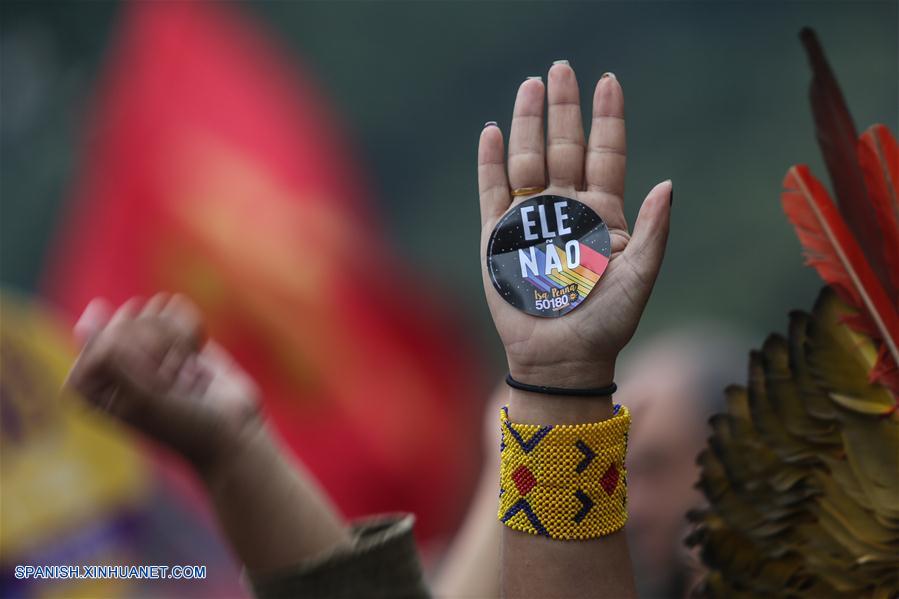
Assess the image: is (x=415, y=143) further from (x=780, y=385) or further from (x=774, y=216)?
(x=780, y=385)

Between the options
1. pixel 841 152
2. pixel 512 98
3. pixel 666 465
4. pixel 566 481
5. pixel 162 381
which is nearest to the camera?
pixel 162 381

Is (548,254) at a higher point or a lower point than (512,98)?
lower

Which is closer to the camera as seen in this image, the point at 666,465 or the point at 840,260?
the point at 840,260

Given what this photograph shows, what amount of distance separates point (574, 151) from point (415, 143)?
1174 mm

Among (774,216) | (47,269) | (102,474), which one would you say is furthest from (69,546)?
(774,216)

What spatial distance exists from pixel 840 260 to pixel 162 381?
26.6 inches

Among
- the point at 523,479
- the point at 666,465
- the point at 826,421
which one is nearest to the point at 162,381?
the point at 523,479

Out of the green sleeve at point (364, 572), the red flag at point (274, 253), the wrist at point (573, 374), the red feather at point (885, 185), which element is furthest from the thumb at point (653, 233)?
the red flag at point (274, 253)

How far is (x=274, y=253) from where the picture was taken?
203cm

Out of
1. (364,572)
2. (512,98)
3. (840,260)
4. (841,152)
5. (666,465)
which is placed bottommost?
(666,465)

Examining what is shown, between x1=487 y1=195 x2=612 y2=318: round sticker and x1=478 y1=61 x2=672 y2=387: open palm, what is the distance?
0.01 m

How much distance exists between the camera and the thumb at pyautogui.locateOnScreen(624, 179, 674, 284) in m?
0.81

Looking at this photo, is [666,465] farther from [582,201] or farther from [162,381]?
A: [162,381]

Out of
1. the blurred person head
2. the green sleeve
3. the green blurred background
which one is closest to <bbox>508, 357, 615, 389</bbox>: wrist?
the green sleeve
